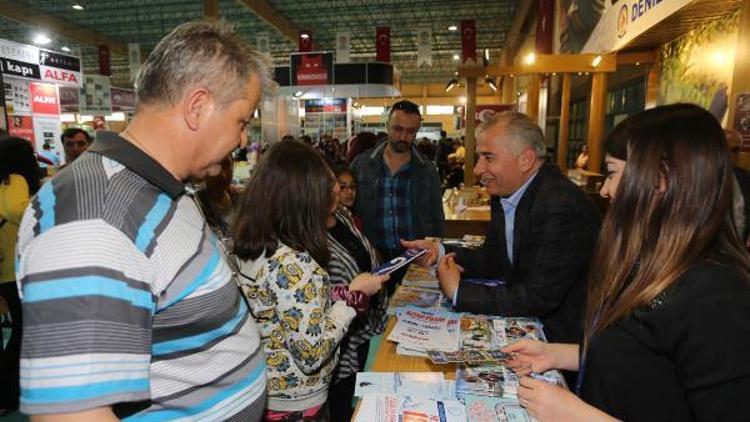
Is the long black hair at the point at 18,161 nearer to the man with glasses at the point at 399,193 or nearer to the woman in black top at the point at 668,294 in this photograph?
the man with glasses at the point at 399,193

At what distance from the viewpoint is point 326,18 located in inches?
632

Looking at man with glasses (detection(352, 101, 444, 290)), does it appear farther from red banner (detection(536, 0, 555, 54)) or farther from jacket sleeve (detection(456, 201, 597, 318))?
red banner (detection(536, 0, 555, 54))

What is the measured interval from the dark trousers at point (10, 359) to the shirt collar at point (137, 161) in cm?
288

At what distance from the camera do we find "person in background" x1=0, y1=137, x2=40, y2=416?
294 centimetres

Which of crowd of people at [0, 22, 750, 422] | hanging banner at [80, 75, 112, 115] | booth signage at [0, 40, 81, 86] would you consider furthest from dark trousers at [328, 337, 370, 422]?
hanging banner at [80, 75, 112, 115]

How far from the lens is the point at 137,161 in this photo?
0.84m

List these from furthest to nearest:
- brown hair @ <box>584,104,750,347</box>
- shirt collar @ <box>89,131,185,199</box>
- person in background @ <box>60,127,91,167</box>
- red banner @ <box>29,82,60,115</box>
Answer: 1. red banner @ <box>29,82,60,115</box>
2. person in background @ <box>60,127,91,167</box>
3. brown hair @ <box>584,104,750,347</box>
4. shirt collar @ <box>89,131,185,199</box>

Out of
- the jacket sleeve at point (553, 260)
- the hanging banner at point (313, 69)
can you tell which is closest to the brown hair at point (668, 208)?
the jacket sleeve at point (553, 260)

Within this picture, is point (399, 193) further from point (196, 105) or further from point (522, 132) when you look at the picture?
point (196, 105)

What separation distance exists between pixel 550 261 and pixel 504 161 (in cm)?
47

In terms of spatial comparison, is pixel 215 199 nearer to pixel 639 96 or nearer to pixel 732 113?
pixel 732 113

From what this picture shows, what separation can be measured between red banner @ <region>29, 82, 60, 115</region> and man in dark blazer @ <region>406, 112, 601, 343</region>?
1022 cm

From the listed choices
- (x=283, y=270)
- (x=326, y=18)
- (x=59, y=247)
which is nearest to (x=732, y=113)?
(x=283, y=270)

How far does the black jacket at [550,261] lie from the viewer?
1713 millimetres
